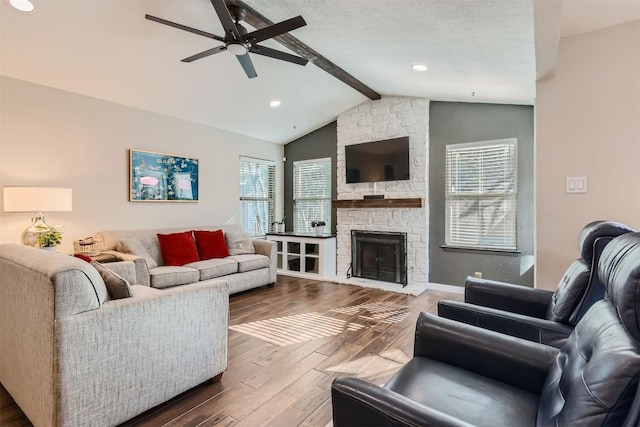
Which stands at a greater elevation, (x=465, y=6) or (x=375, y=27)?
(x=375, y=27)

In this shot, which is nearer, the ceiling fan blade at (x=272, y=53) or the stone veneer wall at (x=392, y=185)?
the ceiling fan blade at (x=272, y=53)

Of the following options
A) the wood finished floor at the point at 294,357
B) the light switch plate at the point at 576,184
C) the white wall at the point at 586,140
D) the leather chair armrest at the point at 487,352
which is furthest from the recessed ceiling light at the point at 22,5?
the light switch plate at the point at 576,184

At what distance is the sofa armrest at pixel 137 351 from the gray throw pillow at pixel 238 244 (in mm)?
2586

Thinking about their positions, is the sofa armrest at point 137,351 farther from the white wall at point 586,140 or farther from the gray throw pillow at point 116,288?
the white wall at point 586,140

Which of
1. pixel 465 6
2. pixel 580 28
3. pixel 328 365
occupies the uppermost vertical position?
pixel 465 6

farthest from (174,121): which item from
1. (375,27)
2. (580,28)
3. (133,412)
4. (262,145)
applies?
(580,28)

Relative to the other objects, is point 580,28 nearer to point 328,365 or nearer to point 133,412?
point 328,365

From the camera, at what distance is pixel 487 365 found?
1.39 metres

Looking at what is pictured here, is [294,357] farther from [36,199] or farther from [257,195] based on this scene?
[257,195]

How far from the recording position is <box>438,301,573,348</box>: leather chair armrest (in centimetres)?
156

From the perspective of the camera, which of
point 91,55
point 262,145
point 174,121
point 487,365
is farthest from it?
point 262,145

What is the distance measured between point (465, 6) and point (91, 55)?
3.23 metres

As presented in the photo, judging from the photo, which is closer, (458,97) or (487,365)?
(487,365)

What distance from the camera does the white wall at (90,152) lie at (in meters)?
3.14
